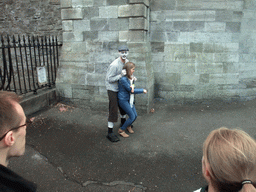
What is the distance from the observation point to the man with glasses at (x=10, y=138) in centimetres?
111

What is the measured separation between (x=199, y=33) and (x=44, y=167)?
529 centimetres

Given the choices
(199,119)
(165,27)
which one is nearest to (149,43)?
(165,27)

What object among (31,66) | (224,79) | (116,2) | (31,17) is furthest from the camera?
(31,17)

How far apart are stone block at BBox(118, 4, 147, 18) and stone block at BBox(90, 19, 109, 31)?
0.47 m

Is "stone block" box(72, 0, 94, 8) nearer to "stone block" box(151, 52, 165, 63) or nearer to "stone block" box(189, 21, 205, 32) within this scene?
"stone block" box(151, 52, 165, 63)

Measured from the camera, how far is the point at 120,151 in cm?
404

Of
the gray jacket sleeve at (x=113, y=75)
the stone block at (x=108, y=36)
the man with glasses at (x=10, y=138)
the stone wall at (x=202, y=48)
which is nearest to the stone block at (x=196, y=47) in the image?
the stone wall at (x=202, y=48)

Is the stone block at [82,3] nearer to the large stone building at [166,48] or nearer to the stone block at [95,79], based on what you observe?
the large stone building at [166,48]

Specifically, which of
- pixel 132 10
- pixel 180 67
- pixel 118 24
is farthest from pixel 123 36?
pixel 180 67

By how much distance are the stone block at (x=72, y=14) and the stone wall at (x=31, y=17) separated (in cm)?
255

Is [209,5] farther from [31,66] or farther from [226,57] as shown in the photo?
[31,66]

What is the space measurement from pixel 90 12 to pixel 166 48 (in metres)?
2.39

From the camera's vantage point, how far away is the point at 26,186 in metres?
1.17

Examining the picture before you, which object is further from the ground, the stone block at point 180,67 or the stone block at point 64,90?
the stone block at point 180,67
